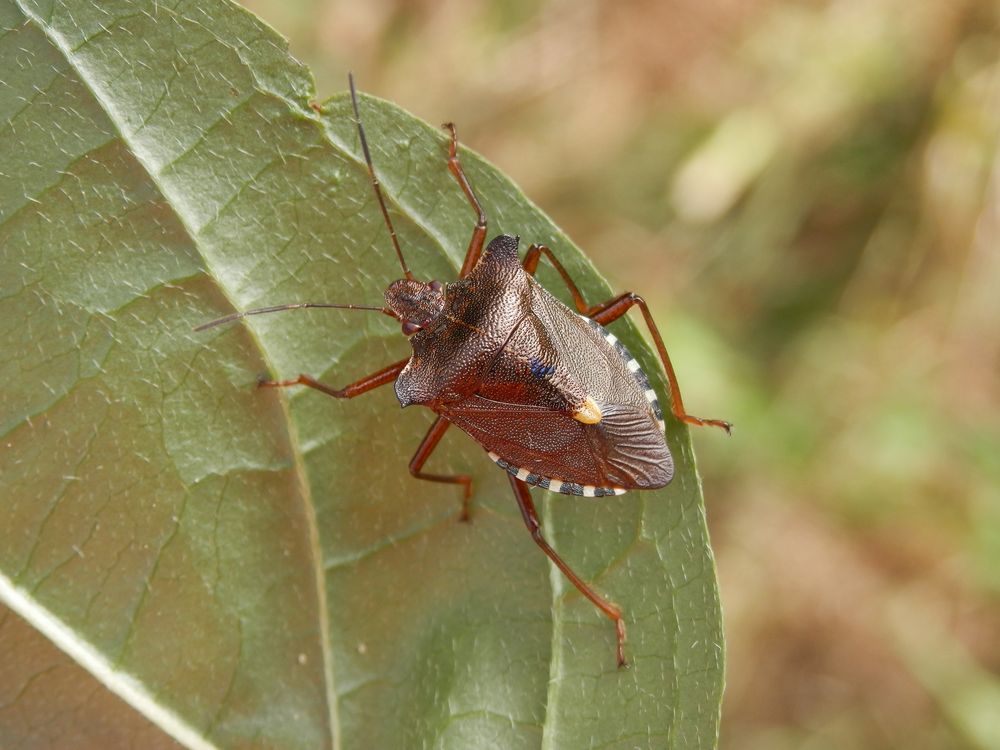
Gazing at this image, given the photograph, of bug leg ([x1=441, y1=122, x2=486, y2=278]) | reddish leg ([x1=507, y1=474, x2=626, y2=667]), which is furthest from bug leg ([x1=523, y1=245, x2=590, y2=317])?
reddish leg ([x1=507, y1=474, x2=626, y2=667])

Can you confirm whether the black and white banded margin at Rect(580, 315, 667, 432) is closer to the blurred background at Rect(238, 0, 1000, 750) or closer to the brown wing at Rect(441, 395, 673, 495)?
the brown wing at Rect(441, 395, 673, 495)

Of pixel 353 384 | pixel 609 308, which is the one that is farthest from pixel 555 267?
pixel 353 384

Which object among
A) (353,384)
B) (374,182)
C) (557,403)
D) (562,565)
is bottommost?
(562,565)

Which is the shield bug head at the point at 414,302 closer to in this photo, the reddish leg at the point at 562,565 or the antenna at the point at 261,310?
the antenna at the point at 261,310

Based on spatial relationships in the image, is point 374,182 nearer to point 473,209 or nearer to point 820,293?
point 473,209

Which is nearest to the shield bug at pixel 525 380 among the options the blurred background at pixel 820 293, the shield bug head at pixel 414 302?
the shield bug head at pixel 414 302

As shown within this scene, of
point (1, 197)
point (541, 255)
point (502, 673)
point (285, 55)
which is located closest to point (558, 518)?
point (502, 673)
